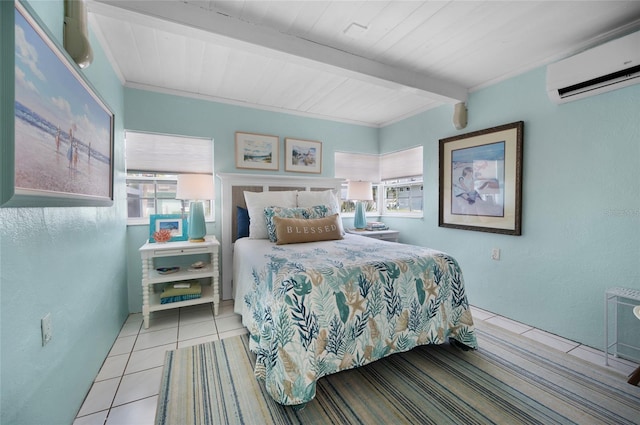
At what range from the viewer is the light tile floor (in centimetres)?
152

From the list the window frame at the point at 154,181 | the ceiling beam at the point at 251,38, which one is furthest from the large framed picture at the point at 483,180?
the window frame at the point at 154,181

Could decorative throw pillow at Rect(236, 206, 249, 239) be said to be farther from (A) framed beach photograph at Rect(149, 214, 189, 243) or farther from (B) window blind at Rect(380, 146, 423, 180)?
(B) window blind at Rect(380, 146, 423, 180)

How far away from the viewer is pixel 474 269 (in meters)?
3.03

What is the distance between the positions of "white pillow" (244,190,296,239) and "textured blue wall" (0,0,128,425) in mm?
1208

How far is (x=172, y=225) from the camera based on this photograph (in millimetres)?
2941

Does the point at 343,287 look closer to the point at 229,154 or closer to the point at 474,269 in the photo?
the point at 474,269

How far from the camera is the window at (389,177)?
3832 mm

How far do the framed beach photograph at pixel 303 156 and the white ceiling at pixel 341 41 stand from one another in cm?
76

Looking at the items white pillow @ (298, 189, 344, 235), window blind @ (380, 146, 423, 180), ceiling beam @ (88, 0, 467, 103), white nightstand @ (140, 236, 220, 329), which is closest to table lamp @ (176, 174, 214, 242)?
white nightstand @ (140, 236, 220, 329)

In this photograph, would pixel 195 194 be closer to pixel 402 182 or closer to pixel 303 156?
pixel 303 156

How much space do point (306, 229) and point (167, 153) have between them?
1.82 metres

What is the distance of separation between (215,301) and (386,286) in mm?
1792

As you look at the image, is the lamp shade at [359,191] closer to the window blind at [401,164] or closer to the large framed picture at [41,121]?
the window blind at [401,164]

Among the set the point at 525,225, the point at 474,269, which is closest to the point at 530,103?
the point at 525,225
